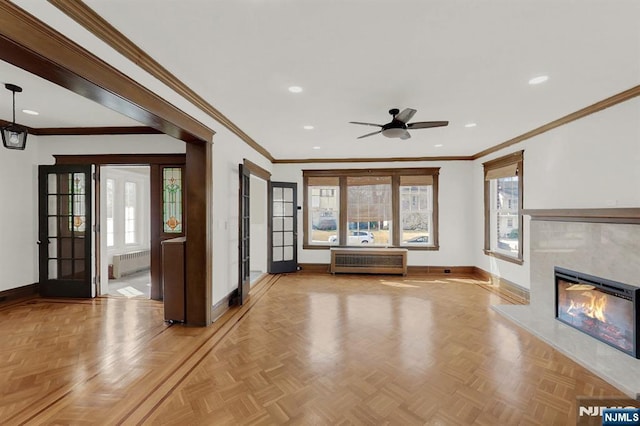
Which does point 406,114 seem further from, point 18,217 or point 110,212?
point 110,212

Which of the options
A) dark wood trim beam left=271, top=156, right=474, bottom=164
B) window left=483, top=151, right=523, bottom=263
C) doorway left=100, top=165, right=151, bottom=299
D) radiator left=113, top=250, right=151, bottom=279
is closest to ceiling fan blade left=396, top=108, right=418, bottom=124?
window left=483, top=151, right=523, bottom=263

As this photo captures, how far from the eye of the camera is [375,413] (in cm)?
212

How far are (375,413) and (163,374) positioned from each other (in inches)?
72.4

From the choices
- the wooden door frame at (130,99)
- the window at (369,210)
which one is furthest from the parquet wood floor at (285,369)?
the window at (369,210)

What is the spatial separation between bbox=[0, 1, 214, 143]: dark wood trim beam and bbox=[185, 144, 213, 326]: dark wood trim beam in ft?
2.61

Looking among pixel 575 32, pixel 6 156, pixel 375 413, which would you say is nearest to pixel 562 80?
pixel 575 32

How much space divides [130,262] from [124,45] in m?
5.71

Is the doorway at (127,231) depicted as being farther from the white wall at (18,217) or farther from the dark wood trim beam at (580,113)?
the dark wood trim beam at (580,113)

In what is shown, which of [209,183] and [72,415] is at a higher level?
[209,183]

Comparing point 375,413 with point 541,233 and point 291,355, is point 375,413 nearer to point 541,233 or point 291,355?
point 291,355

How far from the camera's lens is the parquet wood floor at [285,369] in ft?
7.00

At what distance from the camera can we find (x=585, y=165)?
3768 millimetres

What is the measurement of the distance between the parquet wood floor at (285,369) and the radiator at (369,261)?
7.31 ft

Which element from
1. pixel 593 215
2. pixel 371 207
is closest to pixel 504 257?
pixel 593 215
